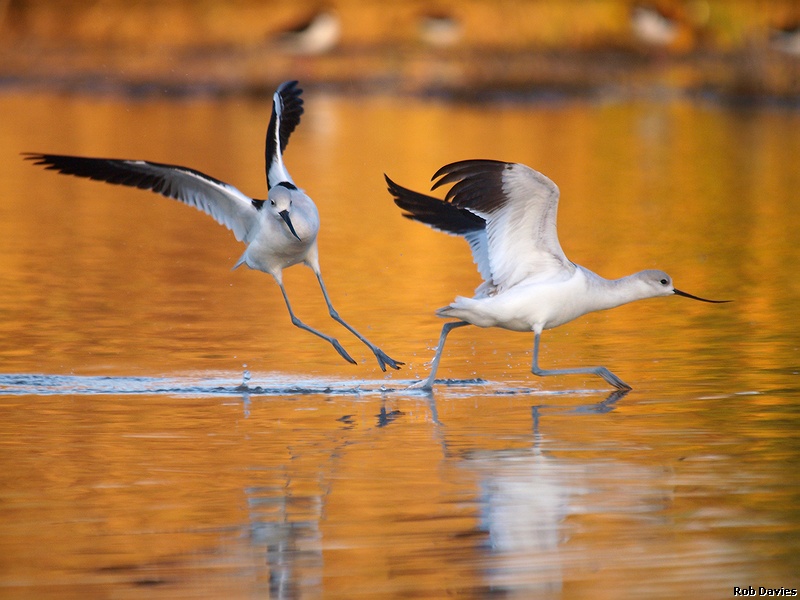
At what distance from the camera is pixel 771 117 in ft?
94.0

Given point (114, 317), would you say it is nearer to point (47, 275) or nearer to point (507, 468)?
point (47, 275)

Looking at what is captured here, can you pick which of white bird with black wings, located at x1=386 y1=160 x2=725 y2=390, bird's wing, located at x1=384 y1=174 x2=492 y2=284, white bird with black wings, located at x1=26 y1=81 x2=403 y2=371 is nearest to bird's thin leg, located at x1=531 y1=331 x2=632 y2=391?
white bird with black wings, located at x1=386 y1=160 x2=725 y2=390

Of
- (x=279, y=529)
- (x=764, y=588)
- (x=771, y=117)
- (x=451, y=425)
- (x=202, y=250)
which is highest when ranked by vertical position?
(x=771, y=117)

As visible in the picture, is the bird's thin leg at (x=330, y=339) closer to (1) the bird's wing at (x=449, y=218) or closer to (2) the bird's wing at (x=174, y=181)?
(2) the bird's wing at (x=174, y=181)

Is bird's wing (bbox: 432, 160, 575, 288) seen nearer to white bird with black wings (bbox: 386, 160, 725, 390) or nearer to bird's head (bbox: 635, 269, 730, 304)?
white bird with black wings (bbox: 386, 160, 725, 390)

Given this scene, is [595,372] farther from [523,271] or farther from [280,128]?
[280,128]

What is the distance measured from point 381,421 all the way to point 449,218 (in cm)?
196

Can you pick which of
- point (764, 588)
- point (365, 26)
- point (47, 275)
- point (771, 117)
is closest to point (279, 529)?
point (764, 588)

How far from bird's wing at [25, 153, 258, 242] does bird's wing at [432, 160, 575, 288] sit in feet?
5.66

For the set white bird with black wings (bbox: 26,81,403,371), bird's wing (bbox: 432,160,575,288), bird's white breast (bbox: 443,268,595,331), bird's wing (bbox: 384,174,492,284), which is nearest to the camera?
bird's wing (bbox: 432,160,575,288)

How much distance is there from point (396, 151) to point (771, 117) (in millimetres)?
8959

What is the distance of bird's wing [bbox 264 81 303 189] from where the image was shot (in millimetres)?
10297

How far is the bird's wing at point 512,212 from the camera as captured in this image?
8.41 metres

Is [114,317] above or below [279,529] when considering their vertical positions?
above
